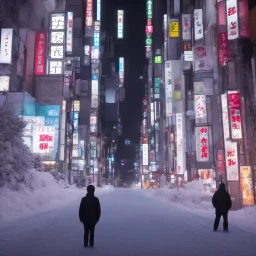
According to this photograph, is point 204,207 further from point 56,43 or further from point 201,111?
point 56,43

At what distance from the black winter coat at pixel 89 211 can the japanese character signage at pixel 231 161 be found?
38.6ft

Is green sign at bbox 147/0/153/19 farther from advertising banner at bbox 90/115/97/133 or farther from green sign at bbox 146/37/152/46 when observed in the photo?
advertising banner at bbox 90/115/97/133

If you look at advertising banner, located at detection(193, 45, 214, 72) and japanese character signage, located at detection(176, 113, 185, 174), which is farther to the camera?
japanese character signage, located at detection(176, 113, 185, 174)

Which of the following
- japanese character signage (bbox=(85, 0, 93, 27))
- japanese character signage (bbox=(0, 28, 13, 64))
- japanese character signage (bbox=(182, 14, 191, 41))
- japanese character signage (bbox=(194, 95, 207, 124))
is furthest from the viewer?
japanese character signage (bbox=(85, 0, 93, 27))

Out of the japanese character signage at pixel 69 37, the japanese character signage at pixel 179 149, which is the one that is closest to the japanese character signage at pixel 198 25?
the japanese character signage at pixel 179 149

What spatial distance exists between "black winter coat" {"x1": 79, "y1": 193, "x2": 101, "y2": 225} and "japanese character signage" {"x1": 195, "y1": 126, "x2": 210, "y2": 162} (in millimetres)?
23535

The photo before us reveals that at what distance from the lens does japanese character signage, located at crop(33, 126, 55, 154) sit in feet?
114

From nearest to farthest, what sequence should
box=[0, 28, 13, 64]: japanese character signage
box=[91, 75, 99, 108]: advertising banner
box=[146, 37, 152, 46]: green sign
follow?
box=[0, 28, 13, 64]: japanese character signage < box=[91, 75, 99, 108]: advertising banner < box=[146, 37, 152, 46]: green sign

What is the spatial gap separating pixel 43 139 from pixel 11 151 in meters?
17.2

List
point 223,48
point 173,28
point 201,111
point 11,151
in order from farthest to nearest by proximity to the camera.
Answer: point 173,28, point 201,111, point 223,48, point 11,151

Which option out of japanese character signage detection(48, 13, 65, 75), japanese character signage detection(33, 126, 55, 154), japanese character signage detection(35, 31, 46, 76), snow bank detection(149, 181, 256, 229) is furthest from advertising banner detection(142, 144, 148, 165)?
snow bank detection(149, 181, 256, 229)

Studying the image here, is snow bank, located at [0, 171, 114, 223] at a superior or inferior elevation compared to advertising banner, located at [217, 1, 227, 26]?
inferior

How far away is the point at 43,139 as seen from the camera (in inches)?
1369

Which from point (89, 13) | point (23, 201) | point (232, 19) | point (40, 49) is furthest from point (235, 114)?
point (89, 13)
